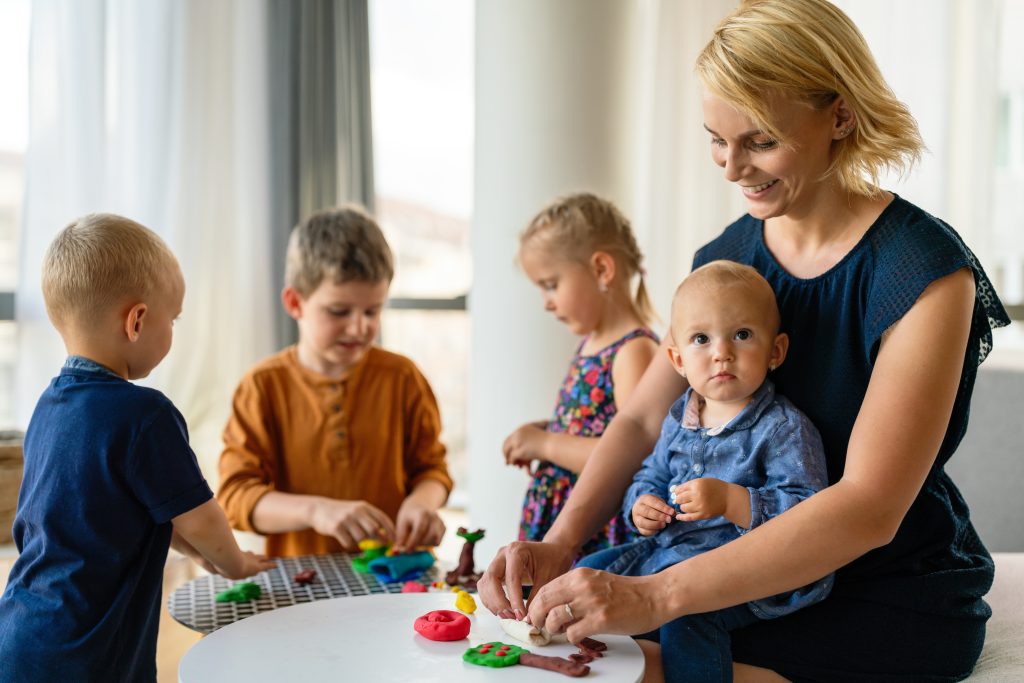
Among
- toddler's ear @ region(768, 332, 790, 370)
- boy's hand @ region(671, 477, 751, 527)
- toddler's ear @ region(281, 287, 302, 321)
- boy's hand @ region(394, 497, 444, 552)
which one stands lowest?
boy's hand @ region(394, 497, 444, 552)

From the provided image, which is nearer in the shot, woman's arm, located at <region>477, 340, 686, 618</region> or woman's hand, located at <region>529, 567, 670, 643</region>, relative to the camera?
woman's hand, located at <region>529, 567, 670, 643</region>

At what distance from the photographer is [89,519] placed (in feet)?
5.02

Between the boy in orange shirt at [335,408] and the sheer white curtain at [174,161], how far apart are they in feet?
6.62

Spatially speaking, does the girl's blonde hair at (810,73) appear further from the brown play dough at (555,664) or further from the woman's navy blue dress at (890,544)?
the brown play dough at (555,664)

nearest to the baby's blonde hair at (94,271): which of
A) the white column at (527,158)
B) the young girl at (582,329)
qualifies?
the young girl at (582,329)

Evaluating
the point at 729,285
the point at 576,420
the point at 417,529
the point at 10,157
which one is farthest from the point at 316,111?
the point at 729,285

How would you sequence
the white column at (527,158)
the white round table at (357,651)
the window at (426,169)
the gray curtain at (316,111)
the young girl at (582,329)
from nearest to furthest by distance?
the white round table at (357,651) < the young girl at (582,329) < the white column at (527,158) < the gray curtain at (316,111) < the window at (426,169)

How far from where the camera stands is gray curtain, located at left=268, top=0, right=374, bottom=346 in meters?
4.71

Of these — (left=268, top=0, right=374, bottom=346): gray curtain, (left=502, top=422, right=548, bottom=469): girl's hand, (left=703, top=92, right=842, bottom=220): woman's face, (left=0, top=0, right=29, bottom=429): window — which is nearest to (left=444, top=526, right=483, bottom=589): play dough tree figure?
(left=502, top=422, right=548, bottom=469): girl's hand

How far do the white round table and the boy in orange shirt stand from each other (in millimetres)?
798

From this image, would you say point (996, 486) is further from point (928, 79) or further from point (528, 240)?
point (928, 79)

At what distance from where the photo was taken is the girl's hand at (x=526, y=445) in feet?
7.24

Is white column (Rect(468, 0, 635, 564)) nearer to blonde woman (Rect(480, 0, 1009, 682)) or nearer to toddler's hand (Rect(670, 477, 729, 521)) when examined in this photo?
blonde woman (Rect(480, 0, 1009, 682))

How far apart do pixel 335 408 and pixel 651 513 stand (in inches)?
44.9
